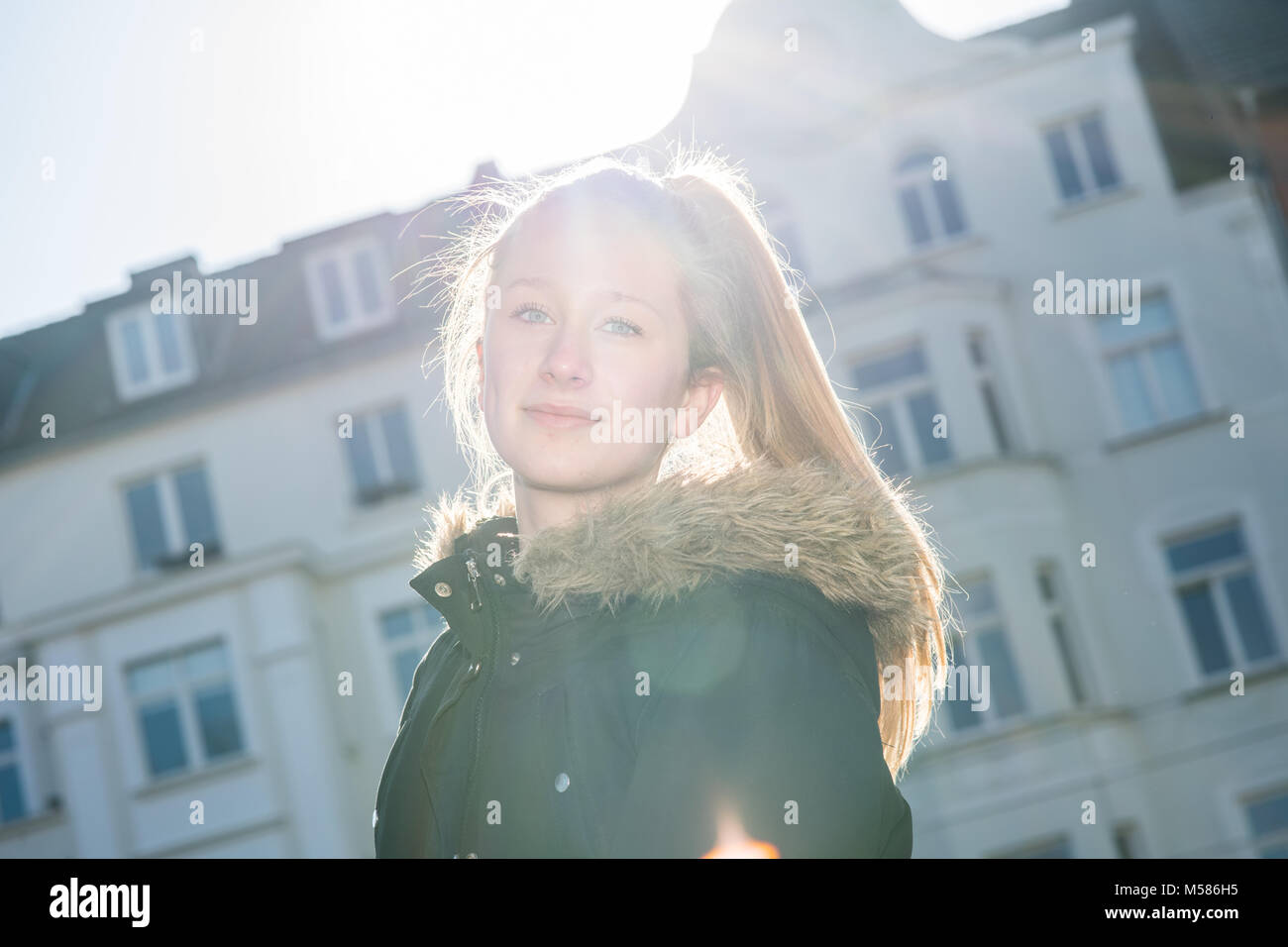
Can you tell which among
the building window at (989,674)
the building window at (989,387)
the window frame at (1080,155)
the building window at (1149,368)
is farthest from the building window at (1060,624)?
the window frame at (1080,155)

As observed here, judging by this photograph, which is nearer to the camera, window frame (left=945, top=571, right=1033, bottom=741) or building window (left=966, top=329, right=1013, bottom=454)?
window frame (left=945, top=571, right=1033, bottom=741)

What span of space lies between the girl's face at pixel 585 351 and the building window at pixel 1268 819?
15021mm

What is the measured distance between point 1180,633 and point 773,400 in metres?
15.1

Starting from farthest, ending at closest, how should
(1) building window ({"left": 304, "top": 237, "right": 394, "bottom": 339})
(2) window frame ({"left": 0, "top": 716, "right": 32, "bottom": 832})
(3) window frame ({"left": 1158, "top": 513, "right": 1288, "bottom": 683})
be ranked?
1. (1) building window ({"left": 304, "top": 237, "right": 394, "bottom": 339})
2. (2) window frame ({"left": 0, "top": 716, "right": 32, "bottom": 832})
3. (3) window frame ({"left": 1158, "top": 513, "right": 1288, "bottom": 683})

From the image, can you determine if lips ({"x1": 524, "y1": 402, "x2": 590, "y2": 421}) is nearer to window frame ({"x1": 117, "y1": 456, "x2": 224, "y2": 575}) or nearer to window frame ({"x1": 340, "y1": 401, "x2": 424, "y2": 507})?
window frame ({"x1": 340, "y1": 401, "x2": 424, "y2": 507})

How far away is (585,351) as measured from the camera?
198 centimetres

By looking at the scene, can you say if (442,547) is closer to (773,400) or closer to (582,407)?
(582,407)

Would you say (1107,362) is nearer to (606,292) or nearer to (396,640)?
(396,640)

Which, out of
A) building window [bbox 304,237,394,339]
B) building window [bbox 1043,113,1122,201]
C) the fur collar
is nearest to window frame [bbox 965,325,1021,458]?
building window [bbox 1043,113,1122,201]

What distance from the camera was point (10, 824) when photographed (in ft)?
57.7

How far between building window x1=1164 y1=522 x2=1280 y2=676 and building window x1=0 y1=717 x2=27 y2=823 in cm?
1469

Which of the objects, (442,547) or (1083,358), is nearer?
(442,547)

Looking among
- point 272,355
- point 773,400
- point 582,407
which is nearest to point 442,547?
point 582,407

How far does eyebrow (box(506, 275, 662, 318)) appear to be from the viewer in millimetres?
1993
